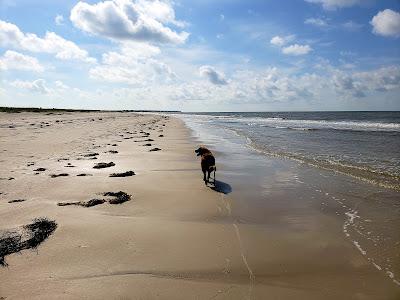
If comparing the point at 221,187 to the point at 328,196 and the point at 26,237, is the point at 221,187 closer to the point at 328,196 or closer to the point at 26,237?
the point at 328,196

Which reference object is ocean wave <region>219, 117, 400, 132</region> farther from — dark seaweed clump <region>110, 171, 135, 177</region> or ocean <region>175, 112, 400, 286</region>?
dark seaweed clump <region>110, 171, 135, 177</region>

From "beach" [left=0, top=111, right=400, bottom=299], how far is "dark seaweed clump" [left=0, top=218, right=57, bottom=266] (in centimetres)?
10

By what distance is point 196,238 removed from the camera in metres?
5.16

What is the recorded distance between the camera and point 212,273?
407 cm

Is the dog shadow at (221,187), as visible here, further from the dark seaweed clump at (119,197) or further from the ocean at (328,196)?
the dark seaweed clump at (119,197)

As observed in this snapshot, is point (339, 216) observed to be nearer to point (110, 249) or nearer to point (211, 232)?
point (211, 232)

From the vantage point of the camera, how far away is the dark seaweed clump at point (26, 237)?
433 cm

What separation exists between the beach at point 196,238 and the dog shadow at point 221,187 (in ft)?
0.10

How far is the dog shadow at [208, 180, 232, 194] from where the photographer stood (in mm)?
8453

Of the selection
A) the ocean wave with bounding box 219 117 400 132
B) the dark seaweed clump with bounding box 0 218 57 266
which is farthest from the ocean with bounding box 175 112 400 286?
the ocean wave with bounding box 219 117 400 132

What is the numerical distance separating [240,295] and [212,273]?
55cm

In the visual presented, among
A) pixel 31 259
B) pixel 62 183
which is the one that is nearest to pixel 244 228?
pixel 31 259

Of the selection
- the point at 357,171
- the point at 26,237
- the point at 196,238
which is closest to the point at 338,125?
the point at 357,171

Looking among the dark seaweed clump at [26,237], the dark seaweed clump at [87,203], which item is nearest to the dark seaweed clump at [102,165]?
the dark seaweed clump at [87,203]
